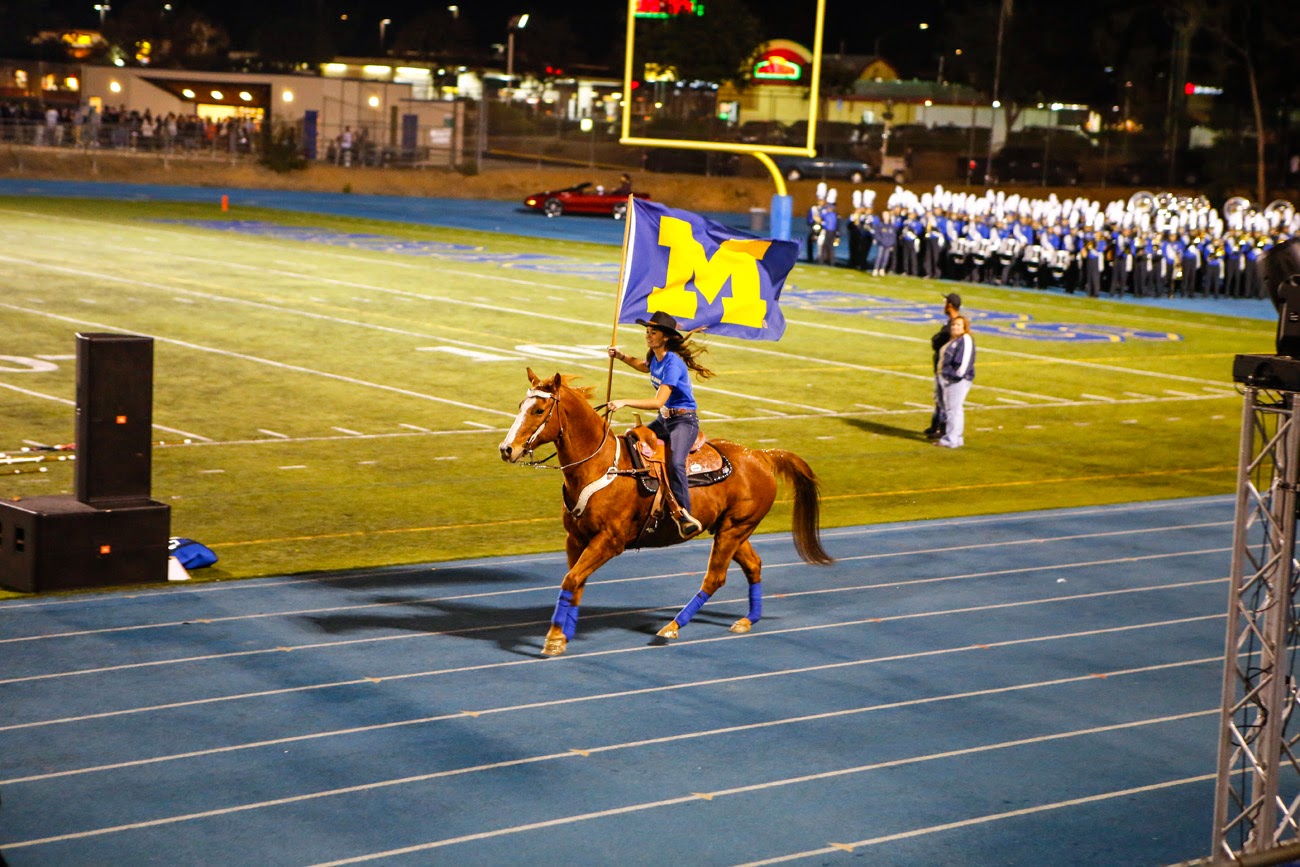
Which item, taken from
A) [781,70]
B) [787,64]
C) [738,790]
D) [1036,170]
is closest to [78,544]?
[738,790]

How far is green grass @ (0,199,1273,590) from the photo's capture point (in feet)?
43.8

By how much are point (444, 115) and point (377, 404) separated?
160ft

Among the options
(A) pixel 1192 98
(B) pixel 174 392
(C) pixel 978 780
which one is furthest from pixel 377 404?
(A) pixel 1192 98

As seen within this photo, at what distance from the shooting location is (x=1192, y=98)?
2537 inches

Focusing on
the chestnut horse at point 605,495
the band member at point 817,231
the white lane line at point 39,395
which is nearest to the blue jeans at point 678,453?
the chestnut horse at point 605,495

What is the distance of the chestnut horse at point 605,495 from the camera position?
9.24 m

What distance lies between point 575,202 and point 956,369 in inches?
1480

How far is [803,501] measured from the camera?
10492mm

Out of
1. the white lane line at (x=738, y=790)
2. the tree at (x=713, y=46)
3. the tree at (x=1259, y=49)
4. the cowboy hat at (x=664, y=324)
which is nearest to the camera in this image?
the white lane line at (x=738, y=790)

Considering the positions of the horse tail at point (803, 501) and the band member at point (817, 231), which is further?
the band member at point (817, 231)

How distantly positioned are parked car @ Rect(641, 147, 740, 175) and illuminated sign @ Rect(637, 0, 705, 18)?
30.4m

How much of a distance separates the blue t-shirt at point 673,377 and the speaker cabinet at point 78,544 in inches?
130

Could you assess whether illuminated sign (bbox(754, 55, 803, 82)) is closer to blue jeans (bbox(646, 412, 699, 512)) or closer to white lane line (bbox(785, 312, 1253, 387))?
white lane line (bbox(785, 312, 1253, 387))

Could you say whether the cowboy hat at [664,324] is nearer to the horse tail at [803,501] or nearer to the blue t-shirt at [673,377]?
the blue t-shirt at [673,377]
